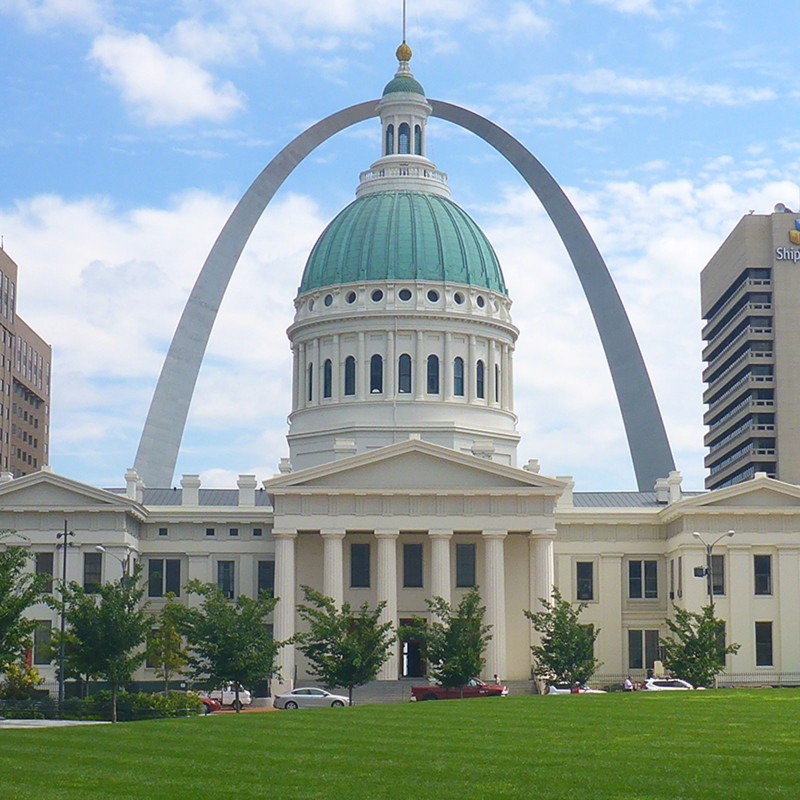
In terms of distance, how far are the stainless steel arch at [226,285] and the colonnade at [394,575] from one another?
1728 cm

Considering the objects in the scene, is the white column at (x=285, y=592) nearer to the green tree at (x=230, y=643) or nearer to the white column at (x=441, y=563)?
the white column at (x=441, y=563)

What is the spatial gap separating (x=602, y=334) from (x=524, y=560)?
24.4 m

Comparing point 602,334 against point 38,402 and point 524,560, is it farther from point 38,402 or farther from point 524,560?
point 38,402

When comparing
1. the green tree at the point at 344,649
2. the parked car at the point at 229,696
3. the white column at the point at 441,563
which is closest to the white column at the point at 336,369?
the white column at the point at 441,563

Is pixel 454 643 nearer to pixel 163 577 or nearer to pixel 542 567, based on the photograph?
pixel 542 567

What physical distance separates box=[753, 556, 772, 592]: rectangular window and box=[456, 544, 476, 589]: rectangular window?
1630 cm

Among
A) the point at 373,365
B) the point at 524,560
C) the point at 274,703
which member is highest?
the point at 373,365

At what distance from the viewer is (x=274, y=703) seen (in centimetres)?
8044

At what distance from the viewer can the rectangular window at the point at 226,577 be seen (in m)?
99.0

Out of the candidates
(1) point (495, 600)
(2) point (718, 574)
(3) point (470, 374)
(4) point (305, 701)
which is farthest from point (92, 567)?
(2) point (718, 574)

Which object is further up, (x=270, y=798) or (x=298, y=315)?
(x=298, y=315)

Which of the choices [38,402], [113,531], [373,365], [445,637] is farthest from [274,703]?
[38,402]

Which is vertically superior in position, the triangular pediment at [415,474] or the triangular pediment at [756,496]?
the triangular pediment at [415,474]

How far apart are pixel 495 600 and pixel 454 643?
45.6 feet
